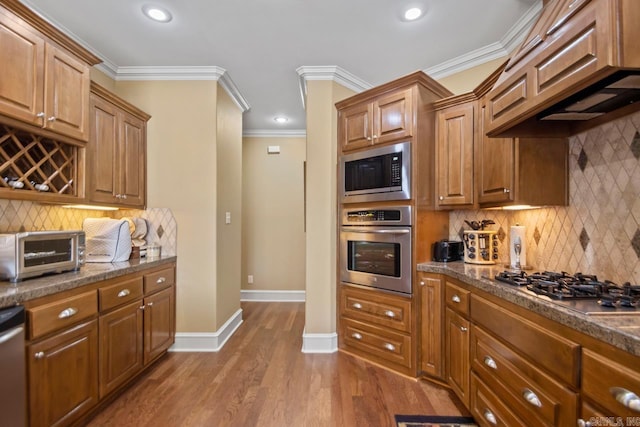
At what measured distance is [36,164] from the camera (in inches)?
76.5

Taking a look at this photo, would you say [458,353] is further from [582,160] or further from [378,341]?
[582,160]

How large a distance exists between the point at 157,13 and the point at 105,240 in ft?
5.83

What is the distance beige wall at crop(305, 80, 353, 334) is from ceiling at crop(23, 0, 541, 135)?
1.30 feet

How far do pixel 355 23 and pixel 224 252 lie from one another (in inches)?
97.0

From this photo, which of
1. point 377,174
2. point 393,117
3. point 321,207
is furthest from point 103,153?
point 393,117

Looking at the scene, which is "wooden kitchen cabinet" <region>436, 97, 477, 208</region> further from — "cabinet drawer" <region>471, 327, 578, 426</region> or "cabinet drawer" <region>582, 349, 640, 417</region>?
"cabinet drawer" <region>582, 349, 640, 417</region>

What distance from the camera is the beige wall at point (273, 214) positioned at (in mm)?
4898

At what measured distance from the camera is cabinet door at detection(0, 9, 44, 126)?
161 cm

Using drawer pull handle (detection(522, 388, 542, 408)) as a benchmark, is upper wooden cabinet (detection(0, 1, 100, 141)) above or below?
above

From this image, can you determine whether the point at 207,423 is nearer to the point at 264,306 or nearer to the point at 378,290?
the point at 378,290

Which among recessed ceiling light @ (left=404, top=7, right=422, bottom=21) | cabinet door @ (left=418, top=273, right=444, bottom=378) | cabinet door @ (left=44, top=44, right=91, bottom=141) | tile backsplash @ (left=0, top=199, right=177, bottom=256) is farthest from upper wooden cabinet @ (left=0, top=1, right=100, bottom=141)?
cabinet door @ (left=418, top=273, right=444, bottom=378)

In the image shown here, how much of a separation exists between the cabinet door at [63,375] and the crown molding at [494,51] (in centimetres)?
351

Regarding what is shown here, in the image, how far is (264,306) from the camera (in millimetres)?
4539

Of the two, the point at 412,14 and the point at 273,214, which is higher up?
the point at 412,14
